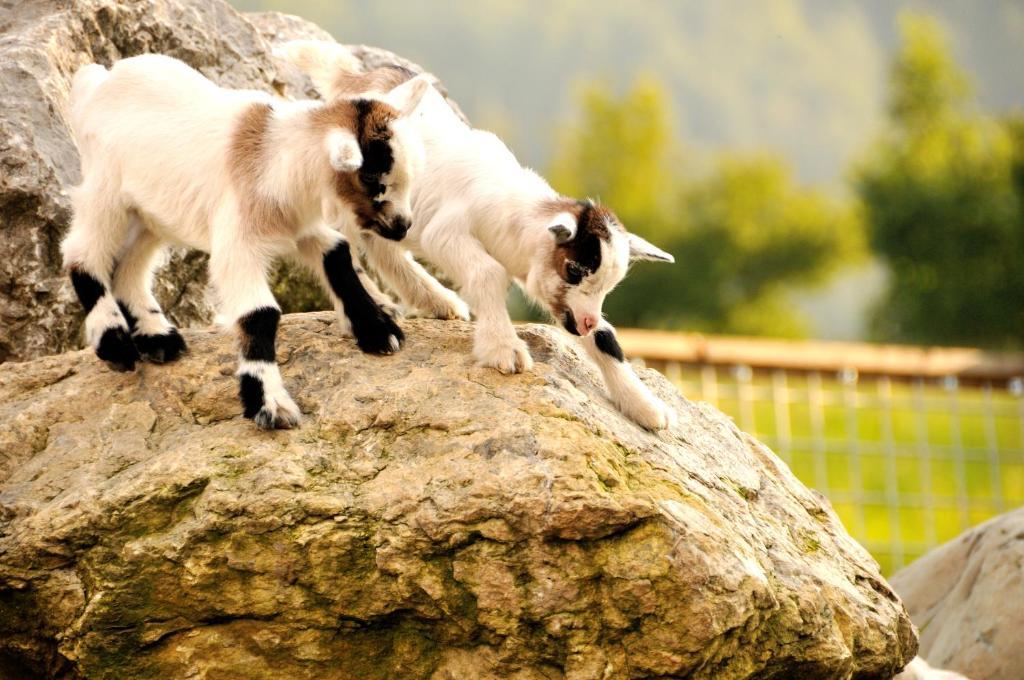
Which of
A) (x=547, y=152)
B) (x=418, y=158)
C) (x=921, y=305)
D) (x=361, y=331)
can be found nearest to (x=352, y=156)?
(x=418, y=158)

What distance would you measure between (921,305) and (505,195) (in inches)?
981

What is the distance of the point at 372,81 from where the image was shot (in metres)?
6.13

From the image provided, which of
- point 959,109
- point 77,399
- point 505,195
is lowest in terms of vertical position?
point 77,399

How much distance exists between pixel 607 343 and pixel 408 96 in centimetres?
126

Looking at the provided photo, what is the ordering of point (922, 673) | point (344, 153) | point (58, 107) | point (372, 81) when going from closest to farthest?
point (344, 153) → point (922, 673) → point (372, 81) → point (58, 107)

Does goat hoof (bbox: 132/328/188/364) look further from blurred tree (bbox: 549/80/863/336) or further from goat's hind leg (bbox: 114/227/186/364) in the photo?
blurred tree (bbox: 549/80/863/336)

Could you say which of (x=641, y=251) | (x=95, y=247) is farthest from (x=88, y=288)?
A: (x=641, y=251)

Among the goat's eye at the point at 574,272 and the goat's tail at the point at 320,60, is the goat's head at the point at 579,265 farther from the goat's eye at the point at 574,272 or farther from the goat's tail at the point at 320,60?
the goat's tail at the point at 320,60

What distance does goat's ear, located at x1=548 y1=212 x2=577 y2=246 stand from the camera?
4.87 metres

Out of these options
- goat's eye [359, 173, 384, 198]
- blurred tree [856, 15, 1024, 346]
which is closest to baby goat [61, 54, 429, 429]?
goat's eye [359, 173, 384, 198]

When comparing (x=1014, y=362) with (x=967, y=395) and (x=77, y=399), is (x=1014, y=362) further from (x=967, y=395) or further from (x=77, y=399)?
(x=77, y=399)

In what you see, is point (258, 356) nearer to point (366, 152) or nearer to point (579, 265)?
point (366, 152)

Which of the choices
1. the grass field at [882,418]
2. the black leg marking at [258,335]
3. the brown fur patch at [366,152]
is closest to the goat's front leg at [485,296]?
the brown fur patch at [366,152]

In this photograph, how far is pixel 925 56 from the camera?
3478 cm
